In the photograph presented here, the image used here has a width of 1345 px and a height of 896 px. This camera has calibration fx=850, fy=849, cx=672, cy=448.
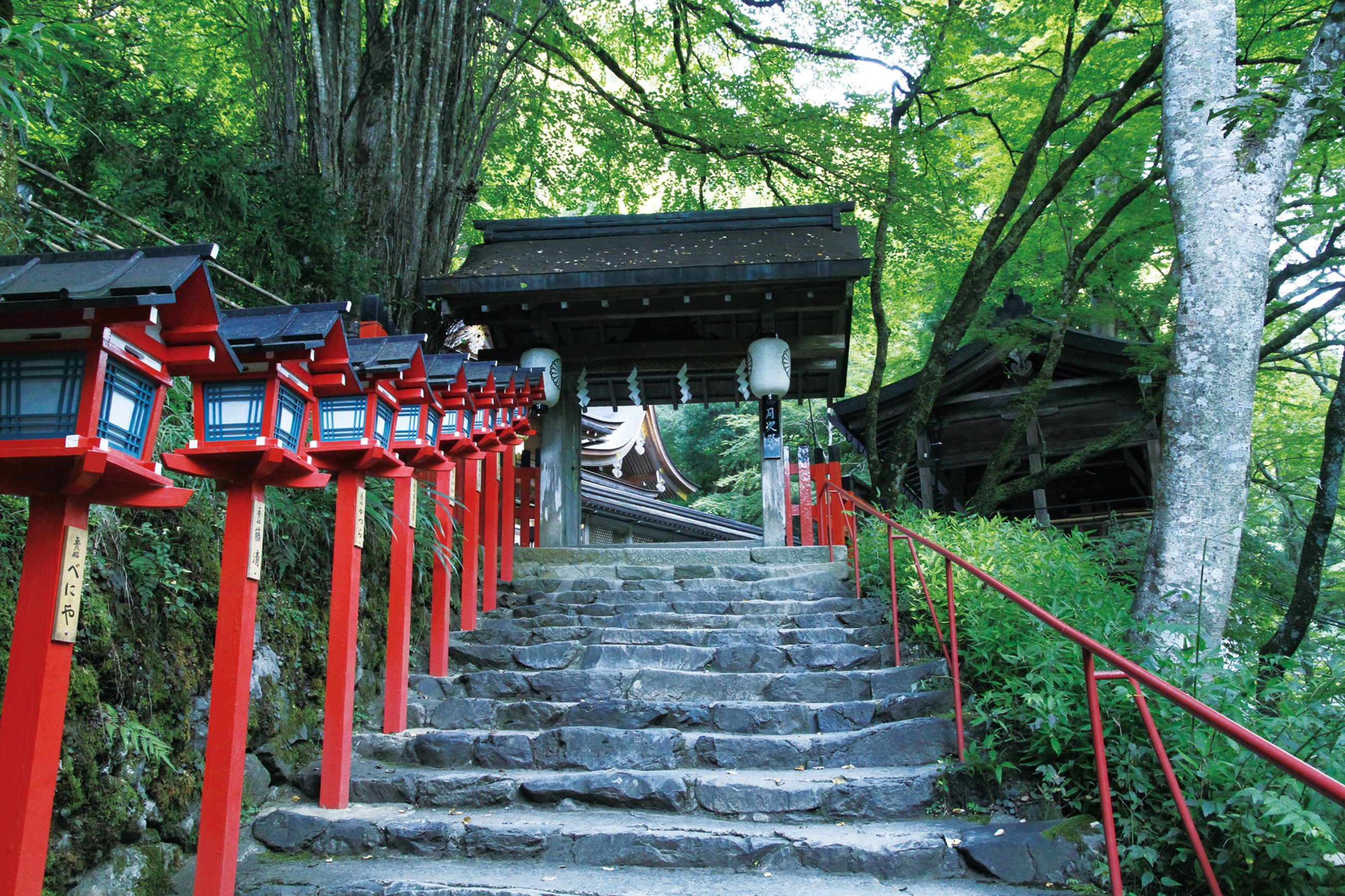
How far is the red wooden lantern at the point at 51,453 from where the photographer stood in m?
2.08

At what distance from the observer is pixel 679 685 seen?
517cm

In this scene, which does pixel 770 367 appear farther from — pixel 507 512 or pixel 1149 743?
pixel 1149 743

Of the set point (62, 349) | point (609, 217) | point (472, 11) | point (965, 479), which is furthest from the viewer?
point (965, 479)

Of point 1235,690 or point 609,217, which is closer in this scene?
point 1235,690

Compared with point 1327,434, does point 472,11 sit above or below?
above

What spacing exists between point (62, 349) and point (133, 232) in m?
3.16

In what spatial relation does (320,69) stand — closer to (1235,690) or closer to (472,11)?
(472,11)

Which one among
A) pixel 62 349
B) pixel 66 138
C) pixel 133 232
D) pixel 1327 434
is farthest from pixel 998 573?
pixel 66 138

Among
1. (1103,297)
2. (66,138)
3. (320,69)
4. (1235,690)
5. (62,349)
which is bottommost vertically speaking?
(1235,690)

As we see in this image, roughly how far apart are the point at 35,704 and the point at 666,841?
93.7 inches

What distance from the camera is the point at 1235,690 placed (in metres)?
3.32

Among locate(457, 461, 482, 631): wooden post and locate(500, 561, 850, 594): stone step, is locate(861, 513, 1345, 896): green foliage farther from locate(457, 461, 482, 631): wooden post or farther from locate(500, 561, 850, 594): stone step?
locate(457, 461, 482, 631): wooden post

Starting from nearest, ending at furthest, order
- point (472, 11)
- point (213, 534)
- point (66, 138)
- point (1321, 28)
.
→ point (213, 534)
point (1321, 28)
point (66, 138)
point (472, 11)

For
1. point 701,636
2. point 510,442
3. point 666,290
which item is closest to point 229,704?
point 701,636
